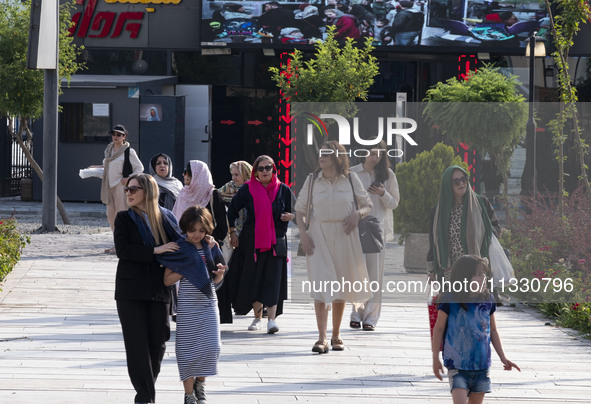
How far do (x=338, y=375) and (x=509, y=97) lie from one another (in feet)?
47.5

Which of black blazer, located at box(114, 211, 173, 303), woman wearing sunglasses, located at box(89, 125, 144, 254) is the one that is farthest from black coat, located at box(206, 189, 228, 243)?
woman wearing sunglasses, located at box(89, 125, 144, 254)

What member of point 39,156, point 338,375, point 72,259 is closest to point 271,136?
point 39,156

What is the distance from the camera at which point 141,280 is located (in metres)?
7.12

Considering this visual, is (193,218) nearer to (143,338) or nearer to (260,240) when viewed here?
(143,338)

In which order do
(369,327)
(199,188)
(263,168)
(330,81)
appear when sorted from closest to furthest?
(199,188)
(263,168)
(369,327)
(330,81)

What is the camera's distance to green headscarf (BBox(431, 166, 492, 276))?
27.0ft

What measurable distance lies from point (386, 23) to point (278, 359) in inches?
744

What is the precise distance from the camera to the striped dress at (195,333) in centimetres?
723

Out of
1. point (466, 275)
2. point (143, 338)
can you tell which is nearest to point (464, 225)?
point (466, 275)

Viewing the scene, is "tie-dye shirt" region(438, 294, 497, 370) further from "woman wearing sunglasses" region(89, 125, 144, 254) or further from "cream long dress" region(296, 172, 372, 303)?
"woman wearing sunglasses" region(89, 125, 144, 254)

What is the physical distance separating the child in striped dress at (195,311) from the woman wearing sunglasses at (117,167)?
324 inches

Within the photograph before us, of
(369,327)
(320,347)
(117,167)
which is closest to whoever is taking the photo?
(320,347)

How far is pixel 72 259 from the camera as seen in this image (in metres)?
16.1

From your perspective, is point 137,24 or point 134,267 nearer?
point 134,267
